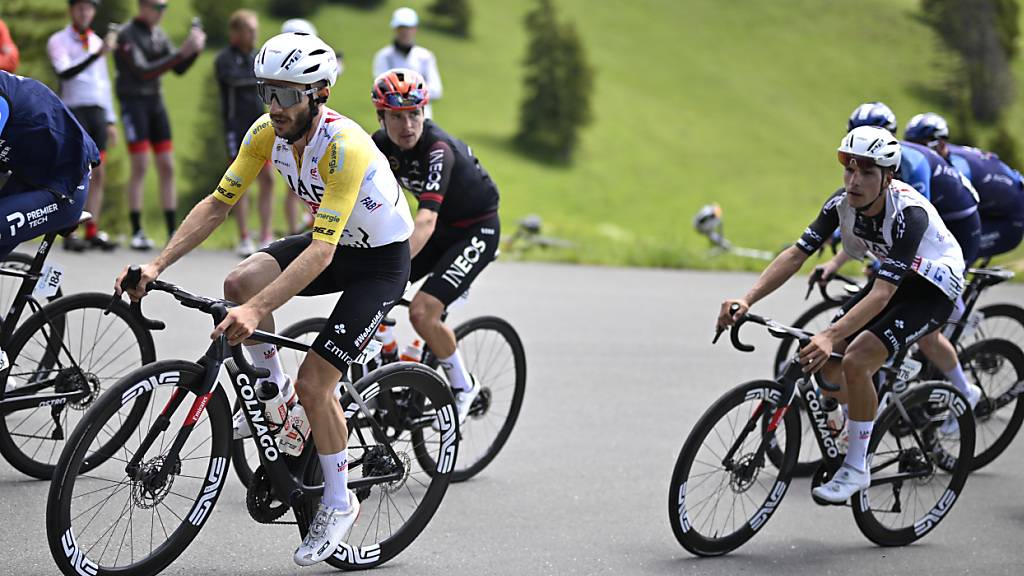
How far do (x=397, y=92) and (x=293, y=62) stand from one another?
1.71m

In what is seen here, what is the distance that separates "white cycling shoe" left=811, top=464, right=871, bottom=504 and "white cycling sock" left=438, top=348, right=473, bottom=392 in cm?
195

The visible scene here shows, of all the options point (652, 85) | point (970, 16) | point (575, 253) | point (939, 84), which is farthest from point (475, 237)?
point (970, 16)

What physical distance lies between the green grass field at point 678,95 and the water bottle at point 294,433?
48.0 meters

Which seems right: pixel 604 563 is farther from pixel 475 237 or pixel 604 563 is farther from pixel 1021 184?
pixel 1021 184

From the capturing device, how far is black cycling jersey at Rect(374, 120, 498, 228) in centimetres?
629

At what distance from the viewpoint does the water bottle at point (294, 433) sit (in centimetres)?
478

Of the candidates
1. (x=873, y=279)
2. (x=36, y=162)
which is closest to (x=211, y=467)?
(x=36, y=162)

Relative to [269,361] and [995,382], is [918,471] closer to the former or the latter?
[995,382]

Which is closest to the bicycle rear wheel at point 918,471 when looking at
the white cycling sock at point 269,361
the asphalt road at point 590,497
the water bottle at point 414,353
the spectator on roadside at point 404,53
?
the asphalt road at point 590,497

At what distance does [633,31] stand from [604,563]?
8281cm

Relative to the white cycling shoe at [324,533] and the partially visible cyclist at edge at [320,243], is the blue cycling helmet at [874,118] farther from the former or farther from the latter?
the white cycling shoe at [324,533]

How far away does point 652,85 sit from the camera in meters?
79.2

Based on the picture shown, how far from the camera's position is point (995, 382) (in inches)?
295

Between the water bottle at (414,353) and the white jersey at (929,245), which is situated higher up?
the white jersey at (929,245)
